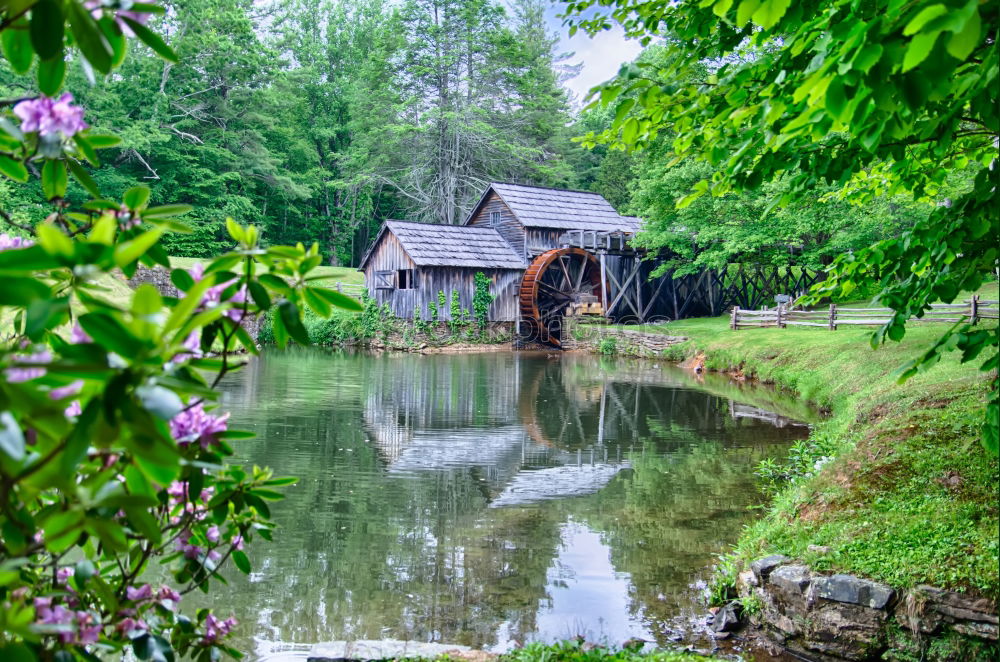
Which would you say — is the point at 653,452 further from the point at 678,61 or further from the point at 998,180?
the point at 998,180

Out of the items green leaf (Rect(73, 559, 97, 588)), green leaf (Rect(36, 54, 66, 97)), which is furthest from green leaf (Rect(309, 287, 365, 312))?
green leaf (Rect(73, 559, 97, 588))

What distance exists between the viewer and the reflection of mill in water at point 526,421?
9938mm

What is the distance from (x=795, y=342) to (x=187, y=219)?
96.9ft

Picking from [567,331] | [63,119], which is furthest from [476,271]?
[63,119]

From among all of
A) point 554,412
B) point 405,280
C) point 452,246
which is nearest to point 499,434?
point 554,412

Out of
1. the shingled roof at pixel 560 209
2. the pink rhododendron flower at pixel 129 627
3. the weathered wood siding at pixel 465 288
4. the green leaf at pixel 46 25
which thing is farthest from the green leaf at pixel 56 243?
the shingled roof at pixel 560 209

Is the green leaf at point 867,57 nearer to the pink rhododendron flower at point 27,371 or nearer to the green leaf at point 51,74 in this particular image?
the green leaf at point 51,74

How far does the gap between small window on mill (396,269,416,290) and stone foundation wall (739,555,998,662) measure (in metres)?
26.9

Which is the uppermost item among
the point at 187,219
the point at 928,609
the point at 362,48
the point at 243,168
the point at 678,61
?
→ the point at 362,48

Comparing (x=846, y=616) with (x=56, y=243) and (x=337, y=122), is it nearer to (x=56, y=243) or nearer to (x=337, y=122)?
(x=56, y=243)

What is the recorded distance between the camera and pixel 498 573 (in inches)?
250

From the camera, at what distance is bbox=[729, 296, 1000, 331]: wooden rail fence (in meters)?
19.5

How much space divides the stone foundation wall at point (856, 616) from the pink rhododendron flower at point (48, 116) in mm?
4597

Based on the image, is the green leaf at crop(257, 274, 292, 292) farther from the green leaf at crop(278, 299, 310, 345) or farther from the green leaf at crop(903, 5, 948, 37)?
the green leaf at crop(903, 5, 948, 37)
